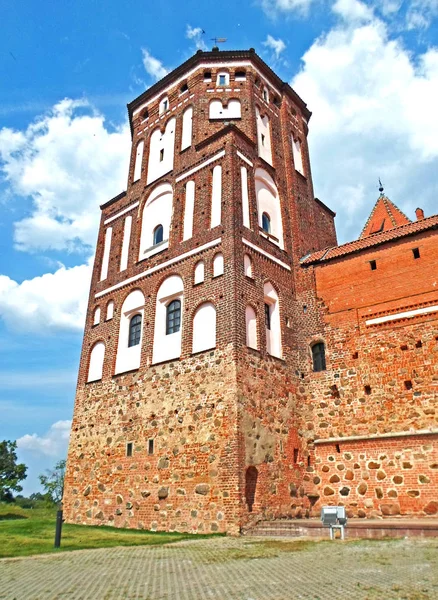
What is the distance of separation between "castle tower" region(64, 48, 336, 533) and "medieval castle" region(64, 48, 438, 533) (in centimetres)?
6

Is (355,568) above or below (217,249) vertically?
below

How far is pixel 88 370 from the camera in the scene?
17.9m

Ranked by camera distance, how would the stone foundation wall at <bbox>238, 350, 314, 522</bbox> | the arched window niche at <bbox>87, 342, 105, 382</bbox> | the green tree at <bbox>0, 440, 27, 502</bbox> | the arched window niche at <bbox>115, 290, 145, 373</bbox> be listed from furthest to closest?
the green tree at <bbox>0, 440, 27, 502</bbox> → the arched window niche at <bbox>87, 342, 105, 382</bbox> → the arched window niche at <bbox>115, 290, 145, 373</bbox> → the stone foundation wall at <bbox>238, 350, 314, 522</bbox>

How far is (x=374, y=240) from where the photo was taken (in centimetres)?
1599

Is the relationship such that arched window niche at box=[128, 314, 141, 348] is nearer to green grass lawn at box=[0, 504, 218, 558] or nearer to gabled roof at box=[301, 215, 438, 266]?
green grass lawn at box=[0, 504, 218, 558]

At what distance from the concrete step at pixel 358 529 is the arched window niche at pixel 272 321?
525 cm

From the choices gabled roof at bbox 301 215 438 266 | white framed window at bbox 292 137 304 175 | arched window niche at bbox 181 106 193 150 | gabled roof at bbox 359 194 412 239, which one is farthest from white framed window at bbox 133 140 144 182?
gabled roof at bbox 359 194 412 239

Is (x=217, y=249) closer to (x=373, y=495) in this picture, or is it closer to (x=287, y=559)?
(x=373, y=495)

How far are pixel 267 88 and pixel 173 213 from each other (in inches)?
323

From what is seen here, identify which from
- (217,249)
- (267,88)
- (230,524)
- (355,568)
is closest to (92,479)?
(230,524)

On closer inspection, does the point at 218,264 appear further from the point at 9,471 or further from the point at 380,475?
the point at 9,471

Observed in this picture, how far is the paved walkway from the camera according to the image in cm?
520

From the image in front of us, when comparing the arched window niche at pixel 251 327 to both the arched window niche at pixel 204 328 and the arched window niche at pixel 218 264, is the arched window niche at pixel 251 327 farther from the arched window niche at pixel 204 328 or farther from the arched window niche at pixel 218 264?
the arched window niche at pixel 218 264

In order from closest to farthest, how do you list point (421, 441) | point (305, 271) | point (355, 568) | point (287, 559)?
point (355, 568)
point (287, 559)
point (421, 441)
point (305, 271)
